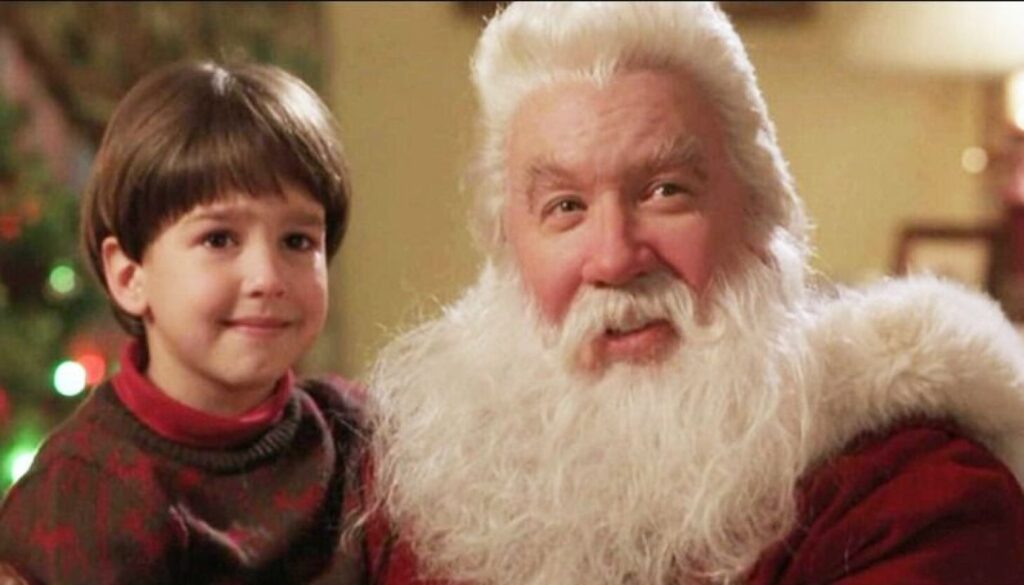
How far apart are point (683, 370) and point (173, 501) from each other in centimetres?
49

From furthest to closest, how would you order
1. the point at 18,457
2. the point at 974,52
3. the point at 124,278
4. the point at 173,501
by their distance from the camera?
the point at 974,52 < the point at 18,457 < the point at 124,278 < the point at 173,501

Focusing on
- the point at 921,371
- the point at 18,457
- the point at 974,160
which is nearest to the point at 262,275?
the point at 921,371

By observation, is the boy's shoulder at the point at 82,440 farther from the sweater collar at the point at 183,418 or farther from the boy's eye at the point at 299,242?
the boy's eye at the point at 299,242

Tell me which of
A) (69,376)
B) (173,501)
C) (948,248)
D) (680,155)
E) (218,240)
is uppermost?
(680,155)

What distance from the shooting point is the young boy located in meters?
1.40

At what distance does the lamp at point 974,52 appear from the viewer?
3.74 metres

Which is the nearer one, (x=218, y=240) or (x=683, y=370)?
(x=683, y=370)

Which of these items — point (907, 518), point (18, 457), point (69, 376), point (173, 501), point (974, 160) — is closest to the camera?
point (907, 518)

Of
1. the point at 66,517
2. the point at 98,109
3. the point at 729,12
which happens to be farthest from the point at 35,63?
the point at 66,517

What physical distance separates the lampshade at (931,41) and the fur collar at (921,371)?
262cm

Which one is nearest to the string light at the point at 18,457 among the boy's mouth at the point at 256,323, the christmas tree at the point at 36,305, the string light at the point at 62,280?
the christmas tree at the point at 36,305

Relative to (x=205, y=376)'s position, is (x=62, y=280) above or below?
below

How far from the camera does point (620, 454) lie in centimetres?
134

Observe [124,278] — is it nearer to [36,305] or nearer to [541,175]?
[541,175]
